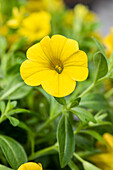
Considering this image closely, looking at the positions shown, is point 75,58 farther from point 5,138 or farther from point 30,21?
point 30,21

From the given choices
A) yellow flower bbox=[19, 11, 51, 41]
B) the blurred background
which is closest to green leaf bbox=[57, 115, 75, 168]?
yellow flower bbox=[19, 11, 51, 41]

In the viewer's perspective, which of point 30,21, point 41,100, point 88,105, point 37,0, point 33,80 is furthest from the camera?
point 37,0

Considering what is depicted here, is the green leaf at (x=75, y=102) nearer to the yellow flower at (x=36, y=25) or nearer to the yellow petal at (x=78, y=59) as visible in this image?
the yellow petal at (x=78, y=59)

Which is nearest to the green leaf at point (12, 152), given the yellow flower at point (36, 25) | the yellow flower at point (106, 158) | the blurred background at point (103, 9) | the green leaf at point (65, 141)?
the green leaf at point (65, 141)

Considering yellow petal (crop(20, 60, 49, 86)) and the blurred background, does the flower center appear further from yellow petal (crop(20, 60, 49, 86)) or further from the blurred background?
the blurred background

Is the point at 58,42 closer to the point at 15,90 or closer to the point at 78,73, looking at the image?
the point at 78,73

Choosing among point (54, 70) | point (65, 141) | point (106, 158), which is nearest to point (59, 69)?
point (54, 70)

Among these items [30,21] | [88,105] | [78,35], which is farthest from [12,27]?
[88,105]
